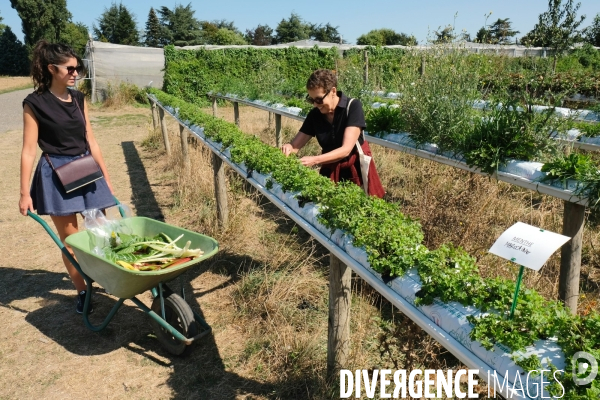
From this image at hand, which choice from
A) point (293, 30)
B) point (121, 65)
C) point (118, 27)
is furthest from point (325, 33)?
point (121, 65)

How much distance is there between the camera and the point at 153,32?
196 ft

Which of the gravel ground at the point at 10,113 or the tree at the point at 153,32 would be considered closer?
the gravel ground at the point at 10,113

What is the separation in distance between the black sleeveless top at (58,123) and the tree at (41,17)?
4781 centimetres

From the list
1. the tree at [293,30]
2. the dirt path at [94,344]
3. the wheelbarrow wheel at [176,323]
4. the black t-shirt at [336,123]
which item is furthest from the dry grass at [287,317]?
the tree at [293,30]

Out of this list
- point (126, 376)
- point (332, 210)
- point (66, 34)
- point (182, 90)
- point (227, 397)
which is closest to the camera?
point (332, 210)

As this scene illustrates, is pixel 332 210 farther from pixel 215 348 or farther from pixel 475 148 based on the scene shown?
pixel 475 148

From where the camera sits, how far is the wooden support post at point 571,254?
10.6 ft

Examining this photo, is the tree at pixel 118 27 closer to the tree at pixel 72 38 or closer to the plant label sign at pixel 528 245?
the tree at pixel 72 38

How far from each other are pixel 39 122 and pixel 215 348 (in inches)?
80.0

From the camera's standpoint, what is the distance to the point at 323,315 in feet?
11.6

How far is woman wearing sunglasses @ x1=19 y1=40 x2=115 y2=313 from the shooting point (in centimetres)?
334

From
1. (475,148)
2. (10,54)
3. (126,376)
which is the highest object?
(10,54)

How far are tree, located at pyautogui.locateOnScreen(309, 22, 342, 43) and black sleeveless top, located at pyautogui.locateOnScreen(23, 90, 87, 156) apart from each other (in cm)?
7375

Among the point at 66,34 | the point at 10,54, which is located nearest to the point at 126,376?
the point at 66,34
